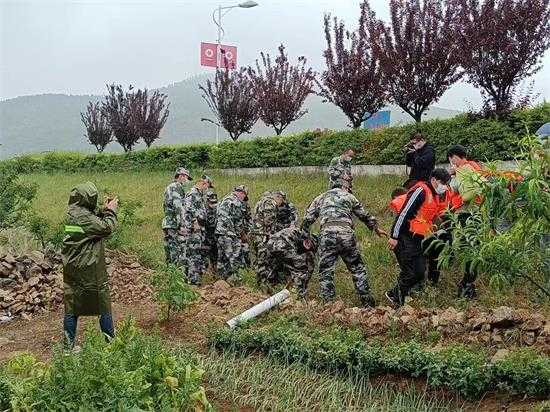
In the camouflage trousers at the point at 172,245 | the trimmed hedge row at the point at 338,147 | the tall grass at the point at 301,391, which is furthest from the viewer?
the trimmed hedge row at the point at 338,147

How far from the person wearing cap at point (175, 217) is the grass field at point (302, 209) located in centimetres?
31

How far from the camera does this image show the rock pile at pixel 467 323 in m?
5.29

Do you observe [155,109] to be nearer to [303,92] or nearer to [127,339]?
[303,92]

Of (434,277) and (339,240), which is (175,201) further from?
(434,277)

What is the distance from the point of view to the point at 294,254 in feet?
26.4

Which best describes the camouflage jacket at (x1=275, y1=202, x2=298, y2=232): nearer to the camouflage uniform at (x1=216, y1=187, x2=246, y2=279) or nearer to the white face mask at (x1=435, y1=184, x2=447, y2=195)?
the camouflage uniform at (x1=216, y1=187, x2=246, y2=279)

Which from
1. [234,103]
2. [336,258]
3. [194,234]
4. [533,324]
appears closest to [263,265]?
[336,258]

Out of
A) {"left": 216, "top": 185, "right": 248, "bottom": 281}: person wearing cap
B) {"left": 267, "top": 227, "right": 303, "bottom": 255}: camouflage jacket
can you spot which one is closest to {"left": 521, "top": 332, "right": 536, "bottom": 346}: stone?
{"left": 267, "top": 227, "right": 303, "bottom": 255}: camouflage jacket

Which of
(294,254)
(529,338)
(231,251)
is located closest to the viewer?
(529,338)

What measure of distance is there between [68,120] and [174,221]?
140m

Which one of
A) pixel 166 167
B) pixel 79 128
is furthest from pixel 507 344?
→ pixel 79 128

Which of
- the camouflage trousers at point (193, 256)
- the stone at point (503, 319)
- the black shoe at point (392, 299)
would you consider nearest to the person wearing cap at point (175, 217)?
the camouflage trousers at point (193, 256)

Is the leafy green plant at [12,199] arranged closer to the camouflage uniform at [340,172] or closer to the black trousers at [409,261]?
the camouflage uniform at [340,172]

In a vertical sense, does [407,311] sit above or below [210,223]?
below
